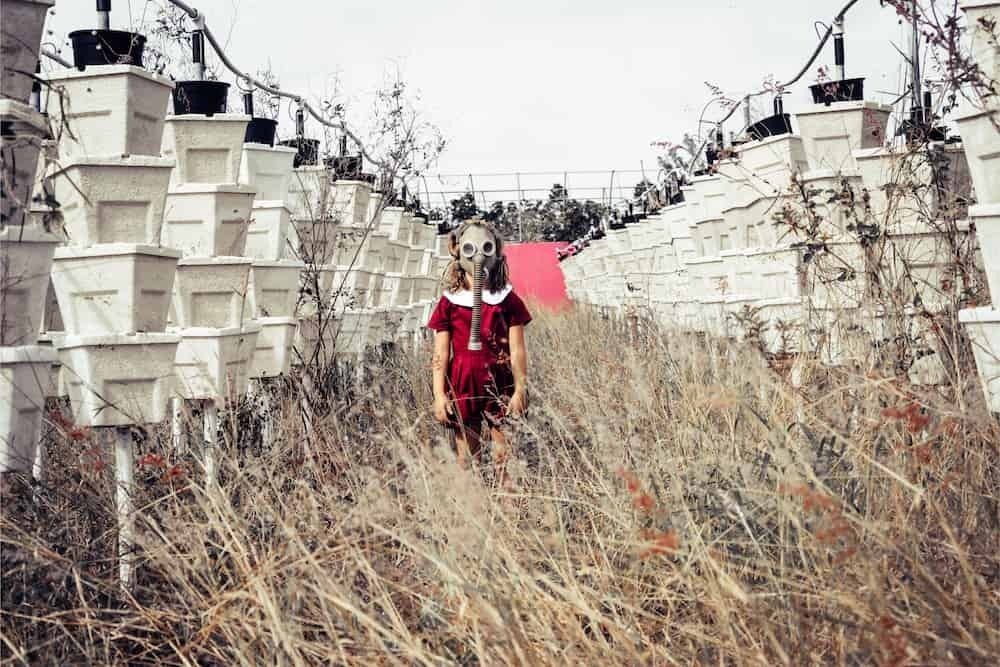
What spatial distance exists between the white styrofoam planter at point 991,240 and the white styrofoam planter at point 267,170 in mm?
3536

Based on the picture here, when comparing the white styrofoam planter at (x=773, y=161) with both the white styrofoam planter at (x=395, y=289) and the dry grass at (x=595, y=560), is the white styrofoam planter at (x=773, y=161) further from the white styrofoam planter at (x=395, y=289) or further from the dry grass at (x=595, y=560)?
the white styrofoam planter at (x=395, y=289)

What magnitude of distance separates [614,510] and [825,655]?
71cm

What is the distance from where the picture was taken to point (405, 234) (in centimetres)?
1130

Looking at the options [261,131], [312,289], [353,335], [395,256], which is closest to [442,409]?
[261,131]

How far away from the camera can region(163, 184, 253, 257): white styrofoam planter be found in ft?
14.9

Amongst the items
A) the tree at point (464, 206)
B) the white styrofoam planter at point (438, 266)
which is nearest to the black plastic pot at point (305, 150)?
the white styrofoam planter at point (438, 266)

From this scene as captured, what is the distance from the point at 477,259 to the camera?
14.7ft

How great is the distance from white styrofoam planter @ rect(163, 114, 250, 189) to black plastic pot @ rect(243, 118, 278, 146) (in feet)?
3.03

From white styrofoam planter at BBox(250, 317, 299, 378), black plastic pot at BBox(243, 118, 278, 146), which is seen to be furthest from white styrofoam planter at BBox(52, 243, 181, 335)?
black plastic pot at BBox(243, 118, 278, 146)

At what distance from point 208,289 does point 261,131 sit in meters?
1.25

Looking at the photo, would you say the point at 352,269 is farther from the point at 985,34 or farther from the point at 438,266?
the point at 438,266

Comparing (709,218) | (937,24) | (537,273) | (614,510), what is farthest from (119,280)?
(537,273)

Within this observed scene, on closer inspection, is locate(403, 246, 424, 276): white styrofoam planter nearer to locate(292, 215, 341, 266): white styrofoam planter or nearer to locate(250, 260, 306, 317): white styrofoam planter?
locate(292, 215, 341, 266): white styrofoam planter

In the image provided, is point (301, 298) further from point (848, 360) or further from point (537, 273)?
point (537, 273)
